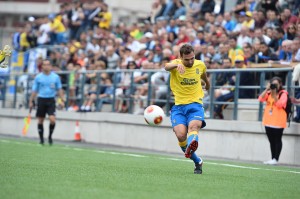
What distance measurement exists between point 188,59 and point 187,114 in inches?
37.8

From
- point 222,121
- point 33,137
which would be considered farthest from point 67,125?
point 222,121

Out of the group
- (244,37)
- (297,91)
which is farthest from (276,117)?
(244,37)

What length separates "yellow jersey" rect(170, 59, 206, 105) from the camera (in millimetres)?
14555

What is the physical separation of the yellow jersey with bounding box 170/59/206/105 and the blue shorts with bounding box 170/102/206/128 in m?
0.08

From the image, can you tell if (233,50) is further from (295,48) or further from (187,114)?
(187,114)

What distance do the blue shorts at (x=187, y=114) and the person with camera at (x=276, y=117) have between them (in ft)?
17.8

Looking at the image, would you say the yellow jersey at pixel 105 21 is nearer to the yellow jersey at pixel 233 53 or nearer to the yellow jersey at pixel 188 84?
the yellow jersey at pixel 233 53

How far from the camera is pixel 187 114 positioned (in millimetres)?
14609

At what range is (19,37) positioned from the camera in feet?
117

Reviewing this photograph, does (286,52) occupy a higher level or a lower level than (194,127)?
higher

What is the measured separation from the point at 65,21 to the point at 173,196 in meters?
25.0

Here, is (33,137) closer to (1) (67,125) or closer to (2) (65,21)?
(1) (67,125)

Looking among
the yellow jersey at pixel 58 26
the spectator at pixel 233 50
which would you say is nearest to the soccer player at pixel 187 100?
the spectator at pixel 233 50

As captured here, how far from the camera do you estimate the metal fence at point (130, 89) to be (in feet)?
69.8
